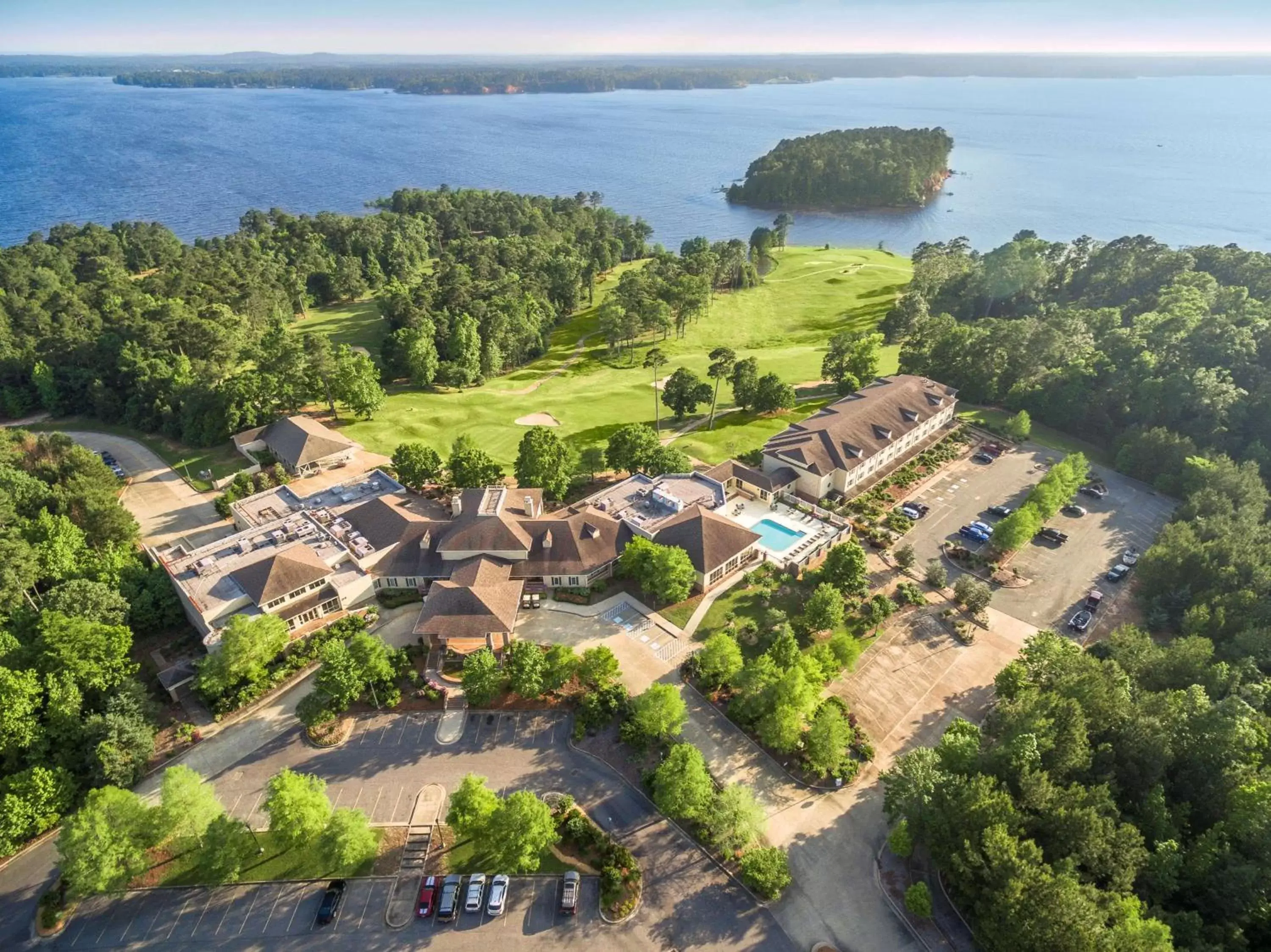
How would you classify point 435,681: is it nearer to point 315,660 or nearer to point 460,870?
point 315,660

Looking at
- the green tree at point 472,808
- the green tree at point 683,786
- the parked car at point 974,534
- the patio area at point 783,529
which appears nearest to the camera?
the green tree at point 472,808

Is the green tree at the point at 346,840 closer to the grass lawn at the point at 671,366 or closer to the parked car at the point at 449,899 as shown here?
the parked car at the point at 449,899

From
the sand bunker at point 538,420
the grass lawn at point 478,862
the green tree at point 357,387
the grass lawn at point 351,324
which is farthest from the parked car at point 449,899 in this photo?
the grass lawn at point 351,324

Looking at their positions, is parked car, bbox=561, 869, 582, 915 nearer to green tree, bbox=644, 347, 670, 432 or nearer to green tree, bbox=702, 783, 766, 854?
green tree, bbox=702, 783, 766, 854

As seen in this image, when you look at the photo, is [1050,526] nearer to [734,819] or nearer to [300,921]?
[734,819]

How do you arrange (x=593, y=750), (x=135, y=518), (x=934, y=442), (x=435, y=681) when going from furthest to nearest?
(x=934, y=442)
(x=135, y=518)
(x=435, y=681)
(x=593, y=750)

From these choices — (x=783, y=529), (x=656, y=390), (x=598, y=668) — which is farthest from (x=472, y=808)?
(x=656, y=390)

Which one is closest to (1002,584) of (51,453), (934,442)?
(934,442)
